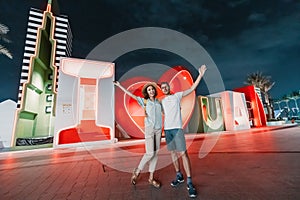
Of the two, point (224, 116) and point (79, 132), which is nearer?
point (79, 132)

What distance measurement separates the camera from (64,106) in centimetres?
812

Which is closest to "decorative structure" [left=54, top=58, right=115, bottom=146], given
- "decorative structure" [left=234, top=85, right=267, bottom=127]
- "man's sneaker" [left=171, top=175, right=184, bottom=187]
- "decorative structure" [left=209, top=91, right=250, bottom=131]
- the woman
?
the woman

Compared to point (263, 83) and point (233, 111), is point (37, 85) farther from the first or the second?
point (263, 83)

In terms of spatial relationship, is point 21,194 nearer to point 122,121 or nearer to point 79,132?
point 79,132

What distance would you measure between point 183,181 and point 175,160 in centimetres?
35

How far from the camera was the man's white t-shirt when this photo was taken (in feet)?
6.48

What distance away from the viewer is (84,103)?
8766 millimetres

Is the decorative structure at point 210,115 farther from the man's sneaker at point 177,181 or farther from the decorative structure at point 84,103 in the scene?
the man's sneaker at point 177,181

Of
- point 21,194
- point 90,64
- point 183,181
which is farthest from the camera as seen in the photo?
point 90,64

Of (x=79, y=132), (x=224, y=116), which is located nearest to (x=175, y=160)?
(x=79, y=132)

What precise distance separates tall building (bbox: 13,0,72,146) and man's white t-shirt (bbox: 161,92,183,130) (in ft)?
40.4

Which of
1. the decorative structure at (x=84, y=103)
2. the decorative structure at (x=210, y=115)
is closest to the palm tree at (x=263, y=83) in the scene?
the decorative structure at (x=210, y=115)

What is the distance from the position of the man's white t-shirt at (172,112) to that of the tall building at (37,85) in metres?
12.3

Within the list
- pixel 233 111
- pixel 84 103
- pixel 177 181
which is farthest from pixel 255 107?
pixel 177 181
